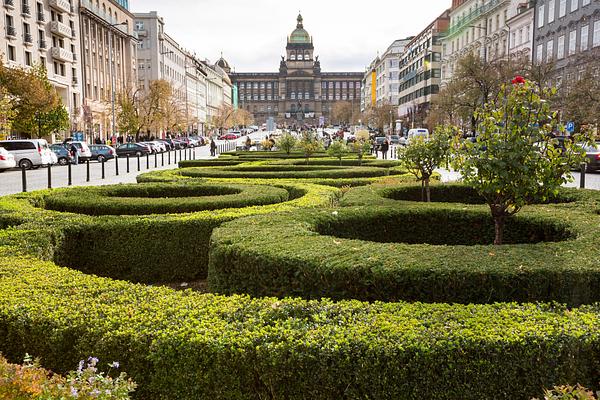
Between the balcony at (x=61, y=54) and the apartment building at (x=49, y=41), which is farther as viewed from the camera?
the balcony at (x=61, y=54)

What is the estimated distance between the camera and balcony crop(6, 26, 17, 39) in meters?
50.5

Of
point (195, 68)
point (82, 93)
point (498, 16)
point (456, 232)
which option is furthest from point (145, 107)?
point (456, 232)

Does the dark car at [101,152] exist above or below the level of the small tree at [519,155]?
below

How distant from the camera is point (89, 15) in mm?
69375

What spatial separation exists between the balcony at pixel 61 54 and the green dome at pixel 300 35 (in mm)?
141263

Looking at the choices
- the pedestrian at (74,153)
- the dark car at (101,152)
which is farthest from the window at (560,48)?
the pedestrian at (74,153)

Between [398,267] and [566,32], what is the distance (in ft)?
176

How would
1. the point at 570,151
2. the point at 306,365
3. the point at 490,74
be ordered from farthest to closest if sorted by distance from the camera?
the point at 490,74, the point at 570,151, the point at 306,365

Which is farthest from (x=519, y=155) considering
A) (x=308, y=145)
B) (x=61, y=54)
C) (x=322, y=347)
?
(x=61, y=54)

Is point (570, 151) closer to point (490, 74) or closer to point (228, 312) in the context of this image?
point (228, 312)

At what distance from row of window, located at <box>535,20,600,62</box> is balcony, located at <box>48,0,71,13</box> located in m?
44.7

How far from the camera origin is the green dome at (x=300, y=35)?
197 m

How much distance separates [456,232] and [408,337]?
5.68m

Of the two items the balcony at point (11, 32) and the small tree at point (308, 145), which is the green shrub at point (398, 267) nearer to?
the small tree at point (308, 145)
